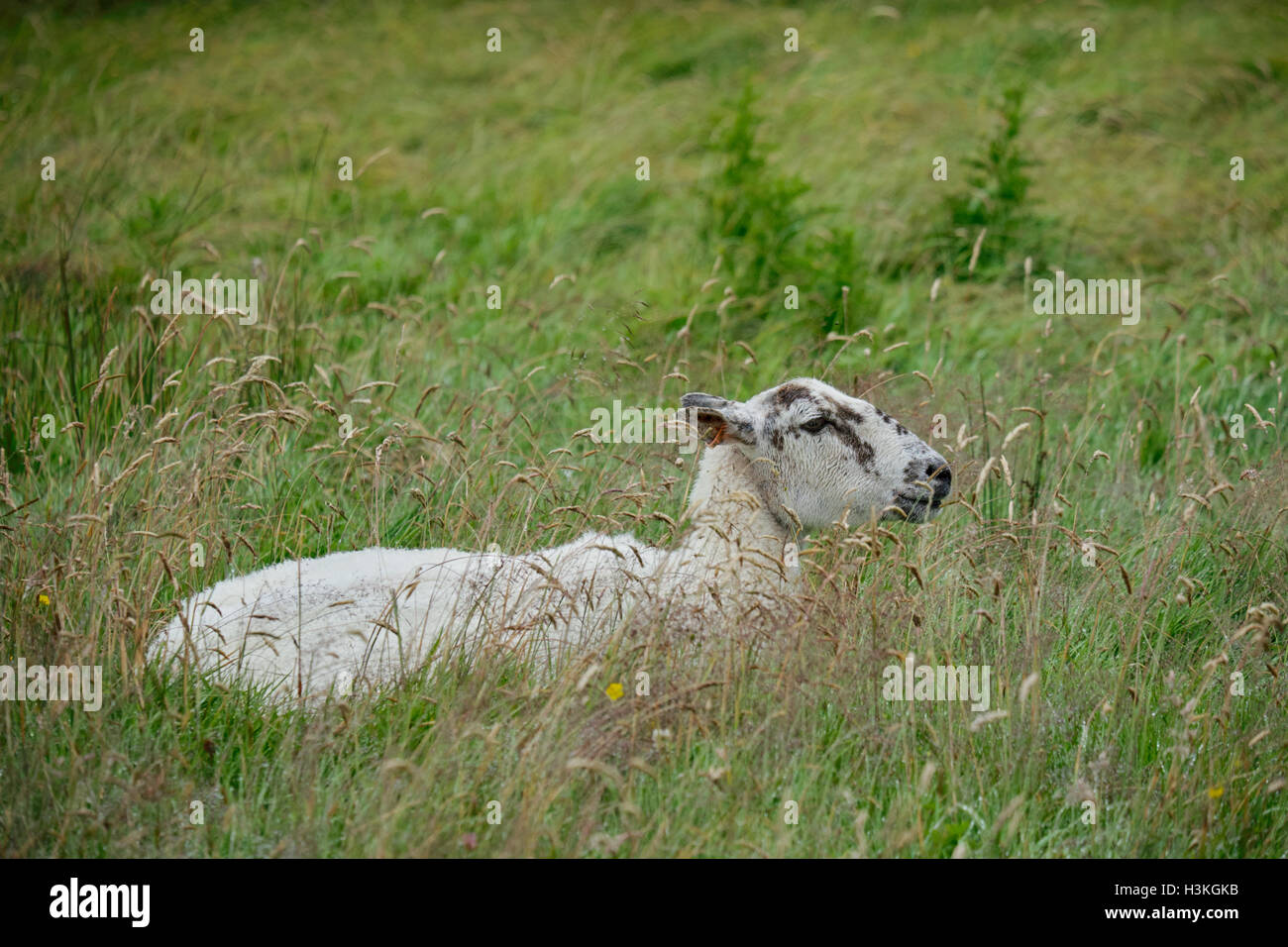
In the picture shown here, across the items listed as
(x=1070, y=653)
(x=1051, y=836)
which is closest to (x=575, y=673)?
(x=1051, y=836)

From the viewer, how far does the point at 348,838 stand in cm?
363

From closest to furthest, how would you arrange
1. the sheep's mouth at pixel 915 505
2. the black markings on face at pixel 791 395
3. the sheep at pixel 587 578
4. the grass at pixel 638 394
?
the grass at pixel 638 394 < the sheep at pixel 587 578 < the sheep's mouth at pixel 915 505 < the black markings on face at pixel 791 395

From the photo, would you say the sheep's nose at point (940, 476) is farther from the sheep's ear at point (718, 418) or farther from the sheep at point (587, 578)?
the sheep's ear at point (718, 418)

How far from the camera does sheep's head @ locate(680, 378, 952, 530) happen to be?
530cm

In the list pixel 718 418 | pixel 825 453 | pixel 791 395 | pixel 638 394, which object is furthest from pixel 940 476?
pixel 638 394

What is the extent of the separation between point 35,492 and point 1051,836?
5.07 m

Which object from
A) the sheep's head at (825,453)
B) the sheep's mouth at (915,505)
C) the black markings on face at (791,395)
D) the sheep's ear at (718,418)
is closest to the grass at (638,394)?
the sheep's mouth at (915,505)

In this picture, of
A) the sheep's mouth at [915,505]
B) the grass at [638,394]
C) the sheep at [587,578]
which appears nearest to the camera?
the grass at [638,394]

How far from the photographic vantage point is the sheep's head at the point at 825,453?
5.30 meters

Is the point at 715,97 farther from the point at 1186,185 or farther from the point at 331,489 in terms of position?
the point at 331,489

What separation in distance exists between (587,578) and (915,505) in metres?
1.52

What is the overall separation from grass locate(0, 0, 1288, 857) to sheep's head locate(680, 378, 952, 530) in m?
0.25

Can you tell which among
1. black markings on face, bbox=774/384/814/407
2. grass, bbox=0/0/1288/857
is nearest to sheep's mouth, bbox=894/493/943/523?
grass, bbox=0/0/1288/857

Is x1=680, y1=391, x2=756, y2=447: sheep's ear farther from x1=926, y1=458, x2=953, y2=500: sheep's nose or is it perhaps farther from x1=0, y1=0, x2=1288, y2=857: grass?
x1=926, y1=458, x2=953, y2=500: sheep's nose
